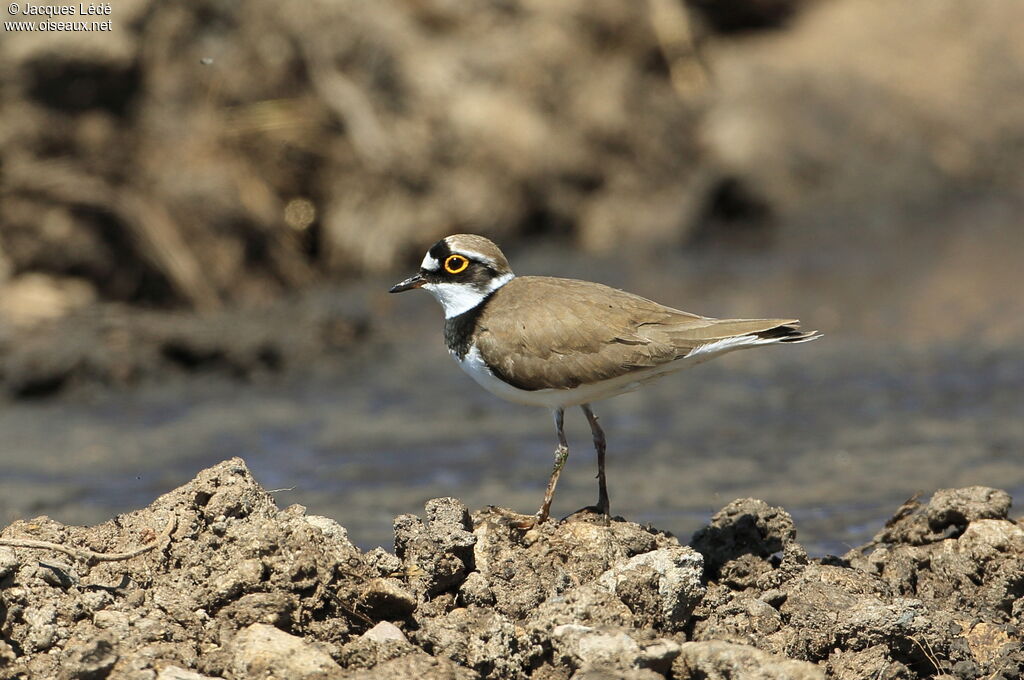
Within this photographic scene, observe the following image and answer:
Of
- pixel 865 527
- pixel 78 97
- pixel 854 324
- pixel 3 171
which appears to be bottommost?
pixel 865 527

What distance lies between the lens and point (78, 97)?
1538 centimetres

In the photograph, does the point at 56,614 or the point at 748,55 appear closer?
the point at 56,614

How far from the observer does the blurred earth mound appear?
49.8ft

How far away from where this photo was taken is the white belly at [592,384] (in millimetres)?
6992

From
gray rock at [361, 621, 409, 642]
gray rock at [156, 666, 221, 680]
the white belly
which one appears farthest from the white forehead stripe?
gray rock at [156, 666, 221, 680]

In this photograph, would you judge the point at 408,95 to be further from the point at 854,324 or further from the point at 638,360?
the point at 638,360

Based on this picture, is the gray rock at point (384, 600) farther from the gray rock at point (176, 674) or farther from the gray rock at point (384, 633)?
the gray rock at point (176, 674)

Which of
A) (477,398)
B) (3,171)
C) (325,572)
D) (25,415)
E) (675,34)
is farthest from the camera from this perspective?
(675,34)

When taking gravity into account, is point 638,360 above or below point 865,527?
above

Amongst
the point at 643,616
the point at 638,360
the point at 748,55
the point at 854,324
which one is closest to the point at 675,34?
the point at 748,55

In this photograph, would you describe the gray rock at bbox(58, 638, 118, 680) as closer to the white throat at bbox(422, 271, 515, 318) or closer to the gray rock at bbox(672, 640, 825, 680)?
the gray rock at bbox(672, 640, 825, 680)

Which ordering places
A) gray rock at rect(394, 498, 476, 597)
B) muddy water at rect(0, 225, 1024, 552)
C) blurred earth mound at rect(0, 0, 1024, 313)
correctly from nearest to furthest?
gray rock at rect(394, 498, 476, 597) → muddy water at rect(0, 225, 1024, 552) → blurred earth mound at rect(0, 0, 1024, 313)

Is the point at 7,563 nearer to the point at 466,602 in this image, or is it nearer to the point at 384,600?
the point at 384,600

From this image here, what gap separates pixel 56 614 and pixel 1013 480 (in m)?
7.23
